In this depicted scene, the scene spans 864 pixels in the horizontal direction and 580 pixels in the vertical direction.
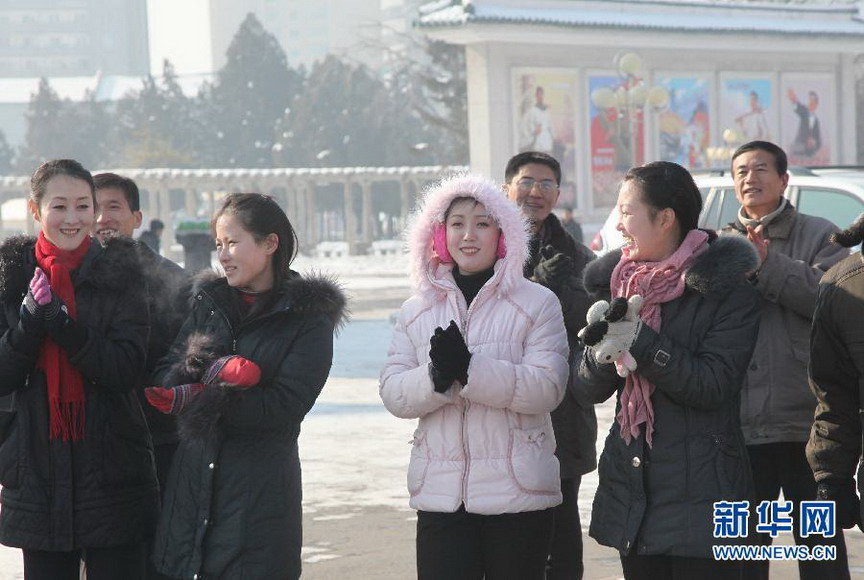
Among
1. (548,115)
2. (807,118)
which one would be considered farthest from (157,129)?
(548,115)

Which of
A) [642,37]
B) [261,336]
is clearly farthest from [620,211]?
[642,37]

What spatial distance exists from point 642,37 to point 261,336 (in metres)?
23.5

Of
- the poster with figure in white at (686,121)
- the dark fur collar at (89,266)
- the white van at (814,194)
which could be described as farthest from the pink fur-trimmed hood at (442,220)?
the poster with figure in white at (686,121)

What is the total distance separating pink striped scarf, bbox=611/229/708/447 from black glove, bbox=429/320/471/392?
18.8 inches

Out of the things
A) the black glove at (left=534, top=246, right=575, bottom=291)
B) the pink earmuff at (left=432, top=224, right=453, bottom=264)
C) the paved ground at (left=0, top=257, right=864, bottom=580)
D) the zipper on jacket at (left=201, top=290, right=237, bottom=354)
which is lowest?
the paved ground at (left=0, top=257, right=864, bottom=580)

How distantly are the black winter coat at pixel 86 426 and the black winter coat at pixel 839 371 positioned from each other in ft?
6.66

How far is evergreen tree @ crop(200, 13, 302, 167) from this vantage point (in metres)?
62.7

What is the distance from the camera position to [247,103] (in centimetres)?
6281

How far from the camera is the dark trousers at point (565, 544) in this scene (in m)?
4.71

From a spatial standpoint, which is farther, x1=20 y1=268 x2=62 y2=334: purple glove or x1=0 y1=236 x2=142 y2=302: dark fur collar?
x1=0 y1=236 x2=142 y2=302: dark fur collar

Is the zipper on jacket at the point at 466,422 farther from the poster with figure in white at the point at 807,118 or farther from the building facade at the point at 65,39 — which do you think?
the building facade at the point at 65,39

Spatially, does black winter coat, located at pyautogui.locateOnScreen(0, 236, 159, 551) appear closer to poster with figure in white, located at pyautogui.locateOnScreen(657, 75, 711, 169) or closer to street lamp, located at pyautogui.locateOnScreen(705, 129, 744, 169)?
street lamp, located at pyautogui.locateOnScreen(705, 129, 744, 169)

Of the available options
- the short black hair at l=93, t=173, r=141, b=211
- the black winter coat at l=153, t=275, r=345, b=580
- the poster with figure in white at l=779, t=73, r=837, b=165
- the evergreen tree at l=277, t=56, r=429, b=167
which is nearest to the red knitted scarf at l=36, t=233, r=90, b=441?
the black winter coat at l=153, t=275, r=345, b=580

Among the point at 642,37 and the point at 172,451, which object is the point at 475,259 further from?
the point at 642,37
